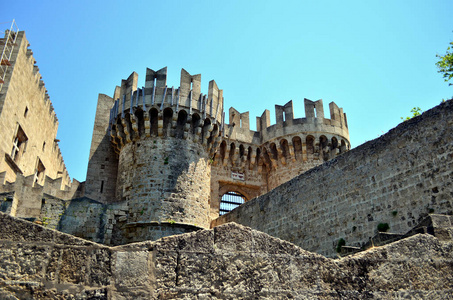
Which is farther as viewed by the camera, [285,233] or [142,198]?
[142,198]

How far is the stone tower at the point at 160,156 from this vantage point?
1355cm

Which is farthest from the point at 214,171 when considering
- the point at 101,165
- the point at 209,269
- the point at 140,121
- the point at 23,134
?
the point at 209,269

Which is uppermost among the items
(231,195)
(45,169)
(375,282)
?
Result: (45,169)

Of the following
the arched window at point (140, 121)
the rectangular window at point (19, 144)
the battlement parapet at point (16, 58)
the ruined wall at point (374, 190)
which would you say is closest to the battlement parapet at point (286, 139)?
the arched window at point (140, 121)

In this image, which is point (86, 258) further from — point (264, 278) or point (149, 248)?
point (264, 278)

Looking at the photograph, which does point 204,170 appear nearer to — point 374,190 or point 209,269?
point 374,190

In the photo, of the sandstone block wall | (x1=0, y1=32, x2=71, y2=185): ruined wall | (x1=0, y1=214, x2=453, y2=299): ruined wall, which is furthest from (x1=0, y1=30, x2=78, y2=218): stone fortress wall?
(x1=0, y1=214, x2=453, y2=299): ruined wall

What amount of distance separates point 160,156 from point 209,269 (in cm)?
1195

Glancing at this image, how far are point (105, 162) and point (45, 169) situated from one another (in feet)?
20.6

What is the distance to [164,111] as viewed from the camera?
15.1 m

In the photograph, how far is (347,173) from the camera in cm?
1007

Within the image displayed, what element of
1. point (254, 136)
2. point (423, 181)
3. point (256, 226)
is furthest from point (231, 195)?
point (423, 181)

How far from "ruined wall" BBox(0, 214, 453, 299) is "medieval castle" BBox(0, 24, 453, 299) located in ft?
0.12

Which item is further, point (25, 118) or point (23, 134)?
point (25, 118)
